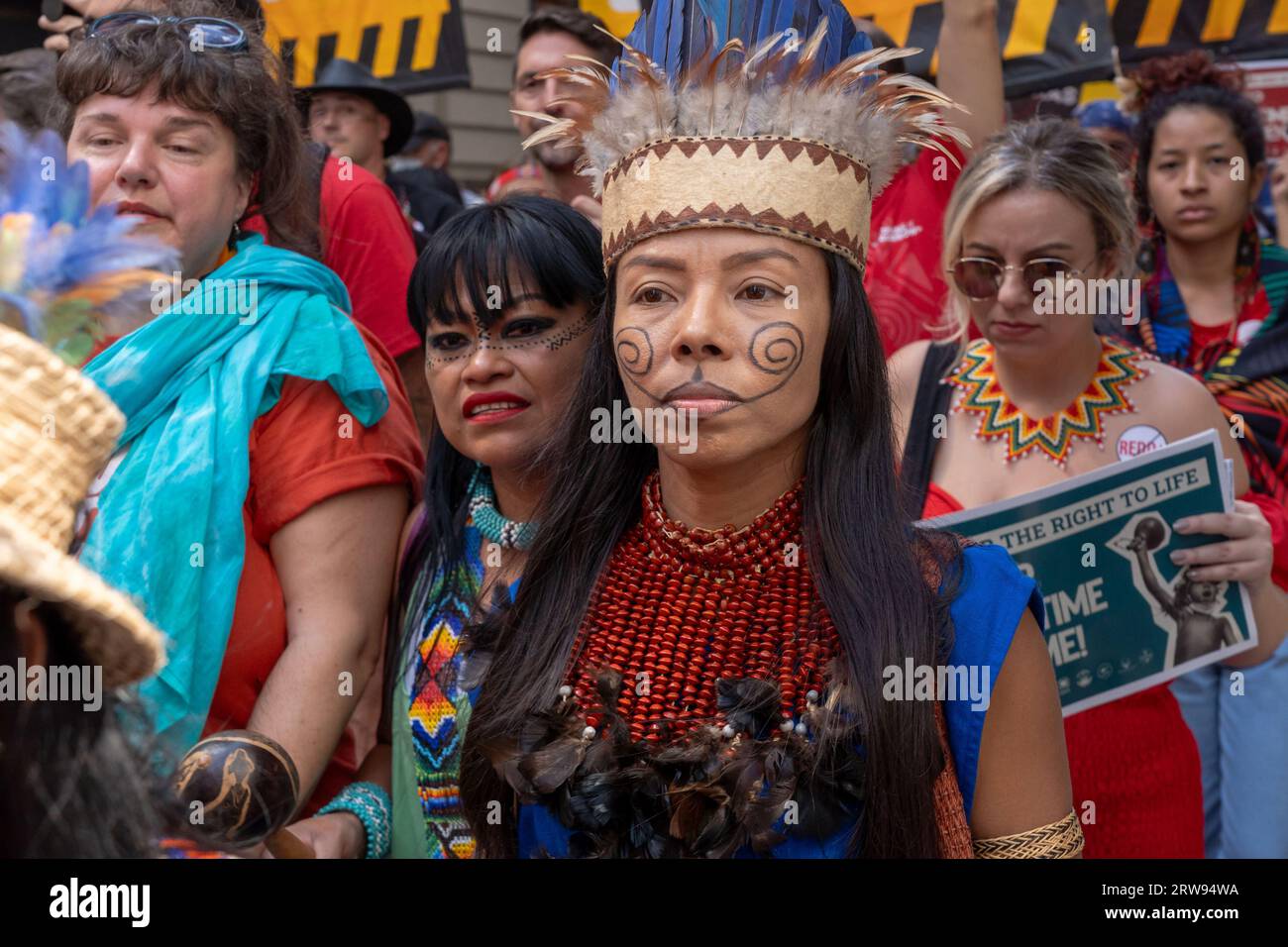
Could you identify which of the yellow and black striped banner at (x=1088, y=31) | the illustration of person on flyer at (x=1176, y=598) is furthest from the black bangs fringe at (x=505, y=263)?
the yellow and black striped banner at (x=1088, y=31)

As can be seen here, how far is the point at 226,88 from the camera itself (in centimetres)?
257

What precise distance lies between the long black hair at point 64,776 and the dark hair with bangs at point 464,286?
3.53 ft

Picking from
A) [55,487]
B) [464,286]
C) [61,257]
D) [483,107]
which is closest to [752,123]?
[464,286]

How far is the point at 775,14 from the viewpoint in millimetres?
2008

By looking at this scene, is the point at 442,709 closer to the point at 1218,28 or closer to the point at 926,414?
the point at 926,414

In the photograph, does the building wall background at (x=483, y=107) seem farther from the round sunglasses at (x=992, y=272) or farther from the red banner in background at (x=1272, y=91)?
the round sunglasses at (x=992, y=272)

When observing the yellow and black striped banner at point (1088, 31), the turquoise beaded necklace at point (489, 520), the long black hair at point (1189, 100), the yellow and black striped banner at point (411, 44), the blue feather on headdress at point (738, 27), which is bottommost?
the turquoise beaded necklace at point (489, 520)

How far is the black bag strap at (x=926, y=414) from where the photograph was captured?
288 cm

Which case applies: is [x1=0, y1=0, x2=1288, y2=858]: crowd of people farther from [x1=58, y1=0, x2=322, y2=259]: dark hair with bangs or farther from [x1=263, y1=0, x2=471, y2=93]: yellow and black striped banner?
[x1=263, y1=0, x2=471, y2=93]: yellow and black striped banner

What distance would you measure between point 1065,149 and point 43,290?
2193 mm

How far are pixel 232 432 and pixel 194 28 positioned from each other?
0.84 metres

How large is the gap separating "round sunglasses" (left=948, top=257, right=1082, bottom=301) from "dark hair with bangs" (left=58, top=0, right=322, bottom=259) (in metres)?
1.38
